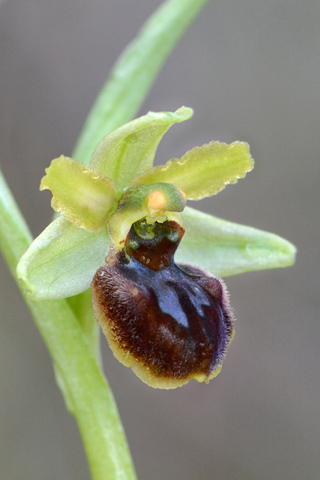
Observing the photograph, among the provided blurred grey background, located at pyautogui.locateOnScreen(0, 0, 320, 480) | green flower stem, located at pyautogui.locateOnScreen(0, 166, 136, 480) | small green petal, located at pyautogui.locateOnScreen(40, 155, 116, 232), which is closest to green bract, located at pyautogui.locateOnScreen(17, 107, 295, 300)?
small green petal, located at pyautogui.locateOnScreen(40, 155, 116, 232)

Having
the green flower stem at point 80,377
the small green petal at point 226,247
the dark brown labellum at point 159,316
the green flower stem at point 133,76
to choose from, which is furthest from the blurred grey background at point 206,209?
the dark brown labellum at point 159,316

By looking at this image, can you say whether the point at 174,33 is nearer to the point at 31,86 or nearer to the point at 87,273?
the point at 87,273

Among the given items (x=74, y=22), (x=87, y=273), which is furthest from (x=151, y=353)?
(x=74, y=22)

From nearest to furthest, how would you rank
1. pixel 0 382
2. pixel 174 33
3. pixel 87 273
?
1. pixel 87 273
2. pixel 174 33
3. pixel 0 382

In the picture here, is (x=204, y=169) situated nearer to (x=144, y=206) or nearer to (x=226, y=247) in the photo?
(x=144, y=206)

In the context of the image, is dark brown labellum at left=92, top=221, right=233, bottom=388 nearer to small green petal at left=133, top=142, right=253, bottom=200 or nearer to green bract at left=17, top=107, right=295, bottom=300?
green bract at left=17, top=107, right=295, bottom=300

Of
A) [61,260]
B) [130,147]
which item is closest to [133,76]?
[130,147]
